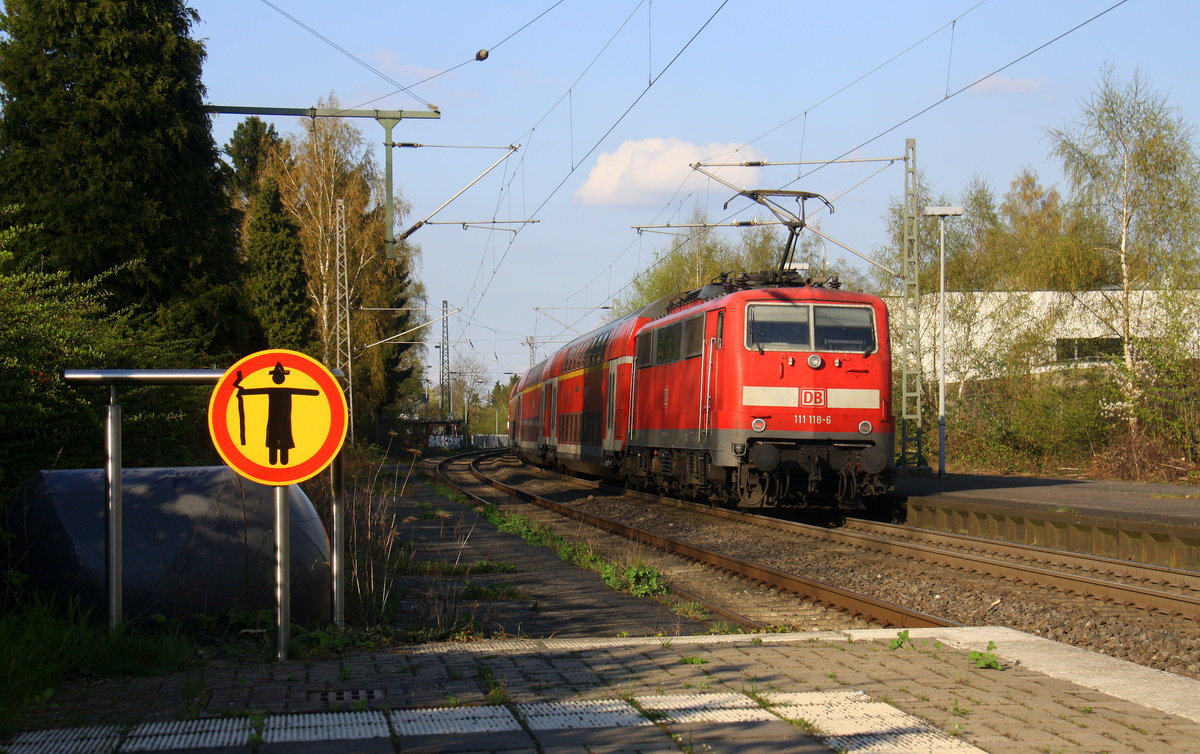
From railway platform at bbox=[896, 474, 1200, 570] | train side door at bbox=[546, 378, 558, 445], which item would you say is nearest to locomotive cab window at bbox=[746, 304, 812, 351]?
railway platform at bbox=[896, 474, 1200, 570]

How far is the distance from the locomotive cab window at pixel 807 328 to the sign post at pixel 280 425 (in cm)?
1079

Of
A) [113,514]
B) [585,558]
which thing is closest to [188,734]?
[113,514]

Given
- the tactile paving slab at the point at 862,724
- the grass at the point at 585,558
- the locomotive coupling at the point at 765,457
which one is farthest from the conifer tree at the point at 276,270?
the tactile paving slab at the point at 862,724

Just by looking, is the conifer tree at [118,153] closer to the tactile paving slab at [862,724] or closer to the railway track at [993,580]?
the railway track at [993,580]

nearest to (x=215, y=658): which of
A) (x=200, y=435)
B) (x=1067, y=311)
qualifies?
(x=200, y=435)

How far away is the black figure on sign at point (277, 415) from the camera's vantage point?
5520mm

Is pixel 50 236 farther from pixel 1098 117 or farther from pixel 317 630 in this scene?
pixel 1098 117

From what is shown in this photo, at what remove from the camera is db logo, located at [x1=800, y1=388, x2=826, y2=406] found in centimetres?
1579

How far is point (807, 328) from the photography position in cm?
1602

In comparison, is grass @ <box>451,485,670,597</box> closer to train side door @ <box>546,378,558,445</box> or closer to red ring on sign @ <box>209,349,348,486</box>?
red ring on sign @ <box>209,349,348,486</box>

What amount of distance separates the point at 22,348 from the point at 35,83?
423 inches

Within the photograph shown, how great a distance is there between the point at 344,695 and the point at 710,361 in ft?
39.9

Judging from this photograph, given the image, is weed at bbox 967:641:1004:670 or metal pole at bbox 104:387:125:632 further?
metal pole at bbox 104:387:125:632

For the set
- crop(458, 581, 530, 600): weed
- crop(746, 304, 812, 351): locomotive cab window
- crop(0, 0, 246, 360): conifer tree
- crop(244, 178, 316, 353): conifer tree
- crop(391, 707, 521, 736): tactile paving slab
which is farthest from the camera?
crop(244, 178, 316, 353): conifer tree
